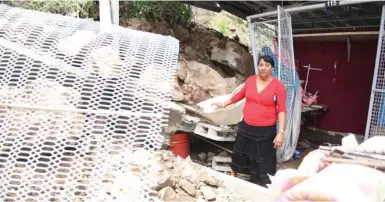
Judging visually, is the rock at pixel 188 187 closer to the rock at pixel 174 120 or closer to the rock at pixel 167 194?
the rock at pixel 167 194

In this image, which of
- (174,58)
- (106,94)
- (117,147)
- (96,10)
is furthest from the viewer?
(96,10)

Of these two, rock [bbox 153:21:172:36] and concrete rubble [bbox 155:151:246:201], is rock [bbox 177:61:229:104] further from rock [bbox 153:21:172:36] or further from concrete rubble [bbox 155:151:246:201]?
concrete rubble [bbox 155:151:246:201]

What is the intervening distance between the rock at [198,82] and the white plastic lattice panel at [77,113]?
3.06 meters

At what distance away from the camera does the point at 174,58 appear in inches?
93.1

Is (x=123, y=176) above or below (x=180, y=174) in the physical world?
above

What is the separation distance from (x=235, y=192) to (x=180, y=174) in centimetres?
63

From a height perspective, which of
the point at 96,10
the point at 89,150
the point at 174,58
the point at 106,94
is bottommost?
the point at 89,150

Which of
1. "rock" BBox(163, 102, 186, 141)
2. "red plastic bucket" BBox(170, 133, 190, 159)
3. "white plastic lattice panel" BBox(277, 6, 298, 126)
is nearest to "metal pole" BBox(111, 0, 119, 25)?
"rock" BBox(163, 102, 186, 141)

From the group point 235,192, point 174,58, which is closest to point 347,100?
point 235,192

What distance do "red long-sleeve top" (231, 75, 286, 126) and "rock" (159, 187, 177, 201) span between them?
126 centimetres

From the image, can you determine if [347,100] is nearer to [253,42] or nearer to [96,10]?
[253,42]

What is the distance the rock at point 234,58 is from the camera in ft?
22.0

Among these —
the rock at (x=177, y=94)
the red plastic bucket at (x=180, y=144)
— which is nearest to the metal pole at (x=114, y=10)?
the rock at (x=177, y=94)

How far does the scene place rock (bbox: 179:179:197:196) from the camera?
128 inches
